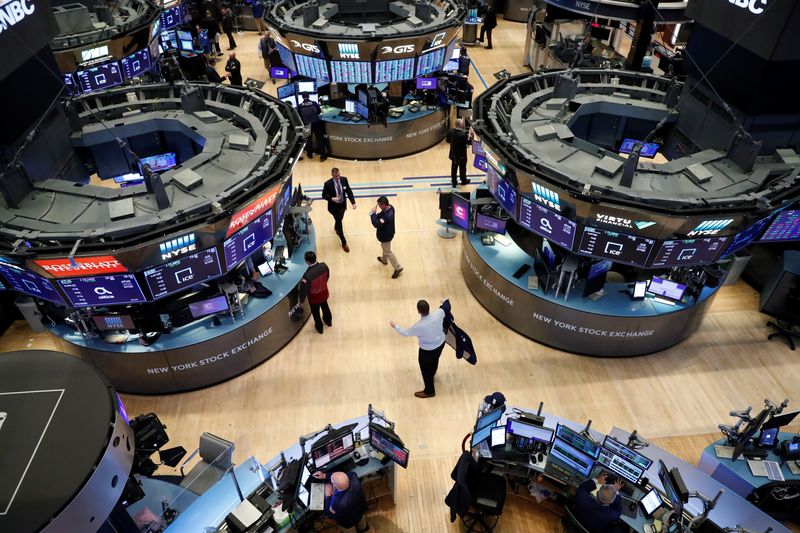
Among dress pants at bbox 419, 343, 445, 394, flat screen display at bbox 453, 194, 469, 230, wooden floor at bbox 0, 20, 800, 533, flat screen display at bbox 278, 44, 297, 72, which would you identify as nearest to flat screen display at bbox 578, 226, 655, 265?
wooden floor at bbox 0, 20, 800, 533

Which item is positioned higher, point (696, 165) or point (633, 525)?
point (696, 165)

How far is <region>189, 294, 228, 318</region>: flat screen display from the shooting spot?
8.45m

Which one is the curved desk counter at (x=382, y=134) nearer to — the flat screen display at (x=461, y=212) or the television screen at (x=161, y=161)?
the television screen at (x=161, y=161)

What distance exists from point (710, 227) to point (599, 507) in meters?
4.57

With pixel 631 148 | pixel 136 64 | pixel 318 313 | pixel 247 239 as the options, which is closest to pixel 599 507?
pixel 318 313

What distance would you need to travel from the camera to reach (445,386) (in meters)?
8.84

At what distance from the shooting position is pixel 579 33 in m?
20.2

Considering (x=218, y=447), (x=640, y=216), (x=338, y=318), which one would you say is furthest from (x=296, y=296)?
(x=640, y=216)

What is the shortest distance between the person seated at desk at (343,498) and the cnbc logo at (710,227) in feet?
19.9

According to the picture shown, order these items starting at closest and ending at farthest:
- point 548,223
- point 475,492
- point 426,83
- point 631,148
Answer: point 475,492
point 548,223
point 631,148
point 426,83

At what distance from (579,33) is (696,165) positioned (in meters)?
13.8

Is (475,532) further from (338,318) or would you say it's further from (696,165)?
(696,165)

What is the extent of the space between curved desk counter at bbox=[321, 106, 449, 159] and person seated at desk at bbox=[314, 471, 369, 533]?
36.1ft

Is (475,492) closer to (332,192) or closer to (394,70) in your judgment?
(332,192)
